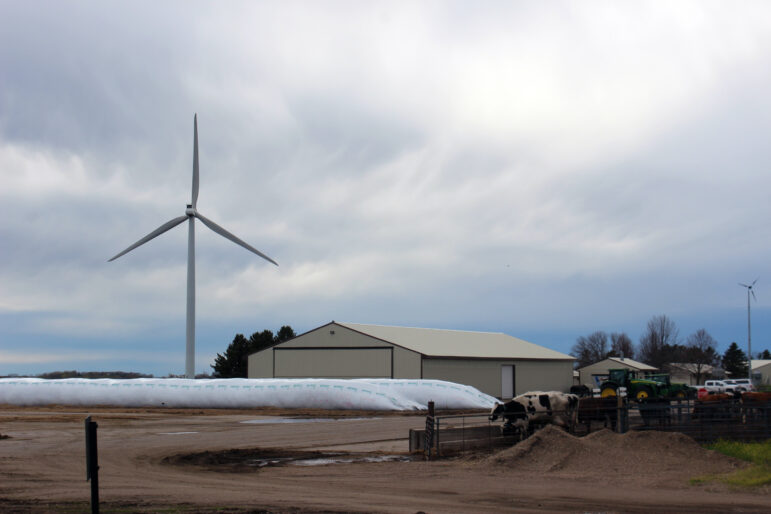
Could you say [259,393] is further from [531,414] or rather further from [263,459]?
[531,414]

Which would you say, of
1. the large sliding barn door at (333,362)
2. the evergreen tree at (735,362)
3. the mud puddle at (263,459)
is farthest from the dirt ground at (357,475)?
the evergreen tree at (735,362)

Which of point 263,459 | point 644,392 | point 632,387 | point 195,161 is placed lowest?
point 263,459

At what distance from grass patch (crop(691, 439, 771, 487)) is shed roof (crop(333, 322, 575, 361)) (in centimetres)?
4028

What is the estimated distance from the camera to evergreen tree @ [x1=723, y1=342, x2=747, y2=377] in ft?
431

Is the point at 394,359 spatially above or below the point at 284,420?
above

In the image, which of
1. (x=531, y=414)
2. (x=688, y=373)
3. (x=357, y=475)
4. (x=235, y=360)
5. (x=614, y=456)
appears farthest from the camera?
(x=688, y=373)

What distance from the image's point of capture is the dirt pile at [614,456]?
18078 mm

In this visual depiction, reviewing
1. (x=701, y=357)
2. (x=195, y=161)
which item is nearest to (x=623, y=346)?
(x=701, y=357)

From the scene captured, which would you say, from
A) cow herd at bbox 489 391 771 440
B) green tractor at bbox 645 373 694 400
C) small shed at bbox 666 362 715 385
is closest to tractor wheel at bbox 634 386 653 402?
green tractor at bbox 645 373 694 400

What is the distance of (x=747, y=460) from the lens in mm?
18219

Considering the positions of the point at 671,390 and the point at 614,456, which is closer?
the point at 614,456

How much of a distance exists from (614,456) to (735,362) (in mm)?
127213

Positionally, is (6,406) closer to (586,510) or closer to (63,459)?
(63,459)

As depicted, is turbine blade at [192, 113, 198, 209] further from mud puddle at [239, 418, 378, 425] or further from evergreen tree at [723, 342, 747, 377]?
evergreen tree at [723, 342, 747, 377]
